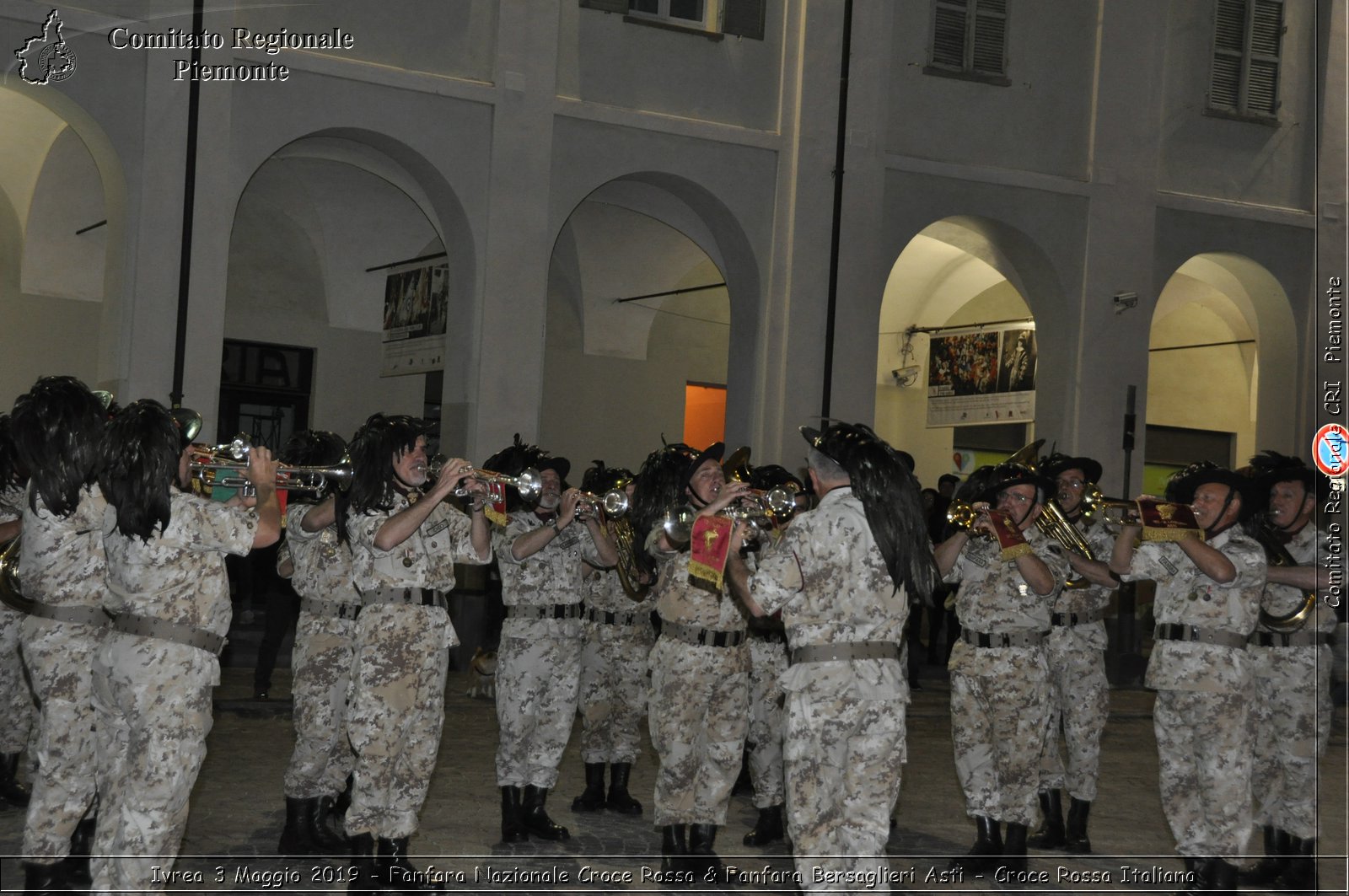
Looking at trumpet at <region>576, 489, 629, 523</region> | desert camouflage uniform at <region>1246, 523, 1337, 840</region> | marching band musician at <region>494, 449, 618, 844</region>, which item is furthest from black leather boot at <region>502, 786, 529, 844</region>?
desert camouflage uniform at <region>1246, 523, 1337, 840</region>

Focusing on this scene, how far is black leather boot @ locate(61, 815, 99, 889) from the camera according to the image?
6.41 meters

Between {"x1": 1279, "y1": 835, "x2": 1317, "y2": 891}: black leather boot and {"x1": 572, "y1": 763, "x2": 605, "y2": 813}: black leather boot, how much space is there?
165 inches

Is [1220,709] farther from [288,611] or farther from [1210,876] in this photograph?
[288,611]

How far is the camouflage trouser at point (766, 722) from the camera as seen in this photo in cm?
822

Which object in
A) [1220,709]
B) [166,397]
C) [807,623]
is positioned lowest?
[1220,709]

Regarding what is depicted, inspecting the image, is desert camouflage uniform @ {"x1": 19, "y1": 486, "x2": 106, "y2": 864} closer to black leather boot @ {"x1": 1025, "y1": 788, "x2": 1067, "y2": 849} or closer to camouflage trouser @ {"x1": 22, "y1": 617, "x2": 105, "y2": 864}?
camouflage trouser @ {"x1": 22, "y1": 617, "x2": 105, "y2": 864}

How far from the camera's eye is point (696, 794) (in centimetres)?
712

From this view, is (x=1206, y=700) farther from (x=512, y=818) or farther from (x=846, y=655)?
(x=512, y=818)

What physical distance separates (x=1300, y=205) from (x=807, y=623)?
16.1 metres

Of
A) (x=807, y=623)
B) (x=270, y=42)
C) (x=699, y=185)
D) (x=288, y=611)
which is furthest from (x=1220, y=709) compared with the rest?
(x=270, y=42)

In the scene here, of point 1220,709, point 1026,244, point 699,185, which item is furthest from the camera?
point 1026,244

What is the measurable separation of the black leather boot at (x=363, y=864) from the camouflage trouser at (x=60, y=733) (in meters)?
1.24

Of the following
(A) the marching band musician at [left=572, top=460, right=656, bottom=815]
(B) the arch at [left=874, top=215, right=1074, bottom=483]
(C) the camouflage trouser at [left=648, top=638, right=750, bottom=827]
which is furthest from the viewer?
(B) the arch at [left=874, top=215, right=1074, bottom=483]

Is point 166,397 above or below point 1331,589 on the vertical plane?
above
